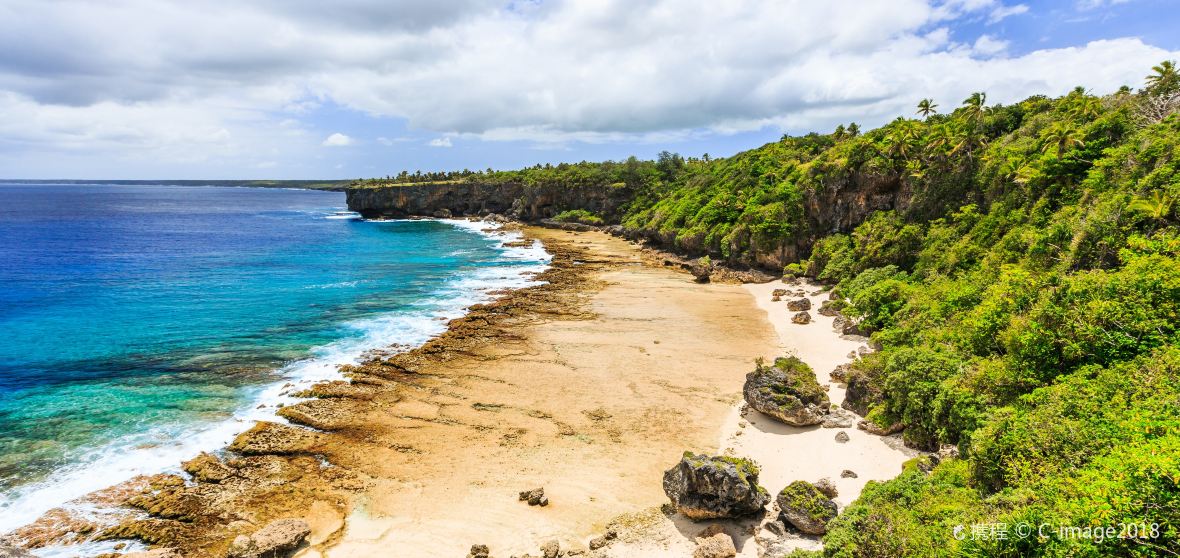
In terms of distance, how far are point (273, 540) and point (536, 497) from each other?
9216 mm

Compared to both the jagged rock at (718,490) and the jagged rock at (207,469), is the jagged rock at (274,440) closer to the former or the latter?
the jagged rock at (207,469)

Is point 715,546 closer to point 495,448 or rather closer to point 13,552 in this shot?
point 495,448

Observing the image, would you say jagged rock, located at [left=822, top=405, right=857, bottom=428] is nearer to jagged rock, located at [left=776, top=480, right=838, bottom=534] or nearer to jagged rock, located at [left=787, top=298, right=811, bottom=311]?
jagged rock, located at [left=776, top=480, right=838, bottom=534]

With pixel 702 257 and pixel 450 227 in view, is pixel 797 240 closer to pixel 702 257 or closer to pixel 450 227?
pixel 702 257

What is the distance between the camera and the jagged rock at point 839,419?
24.3 m

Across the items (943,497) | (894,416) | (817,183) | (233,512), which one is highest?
(817,183)

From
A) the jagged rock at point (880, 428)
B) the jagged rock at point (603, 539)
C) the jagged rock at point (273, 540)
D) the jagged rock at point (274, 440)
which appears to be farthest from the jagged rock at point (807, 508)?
the jagged rock at point (274, 440)

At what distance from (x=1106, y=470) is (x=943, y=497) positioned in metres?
4.30

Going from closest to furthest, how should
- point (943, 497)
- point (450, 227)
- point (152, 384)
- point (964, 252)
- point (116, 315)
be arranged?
point (943, 497)
point (152, 384)
point (964, 252)
point (116, 315)
point (450, 227)

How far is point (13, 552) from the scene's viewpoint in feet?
53.2

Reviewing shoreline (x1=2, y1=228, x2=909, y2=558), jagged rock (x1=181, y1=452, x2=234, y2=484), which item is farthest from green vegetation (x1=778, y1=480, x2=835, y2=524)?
jagged rock (x1=181, y1=452, x2=234, y2=484)

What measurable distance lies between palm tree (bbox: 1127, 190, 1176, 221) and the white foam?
40908mm

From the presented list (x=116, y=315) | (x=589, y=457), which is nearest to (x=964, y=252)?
(x=589, y=457)

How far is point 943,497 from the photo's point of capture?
14406mm
